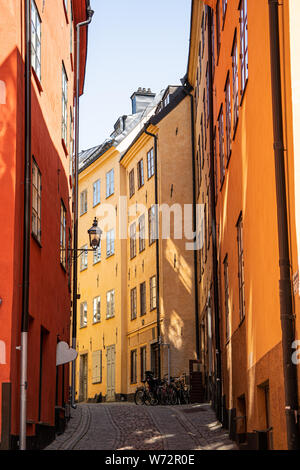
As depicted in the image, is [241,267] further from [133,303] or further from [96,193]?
[96,193]

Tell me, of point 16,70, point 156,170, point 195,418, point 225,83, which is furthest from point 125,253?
point 16,70

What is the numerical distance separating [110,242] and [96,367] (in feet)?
20.1

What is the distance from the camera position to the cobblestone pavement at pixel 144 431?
13.6 metres

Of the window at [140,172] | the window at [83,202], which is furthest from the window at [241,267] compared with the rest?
the window at [83,202]

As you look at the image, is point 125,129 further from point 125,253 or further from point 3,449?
point 3,449

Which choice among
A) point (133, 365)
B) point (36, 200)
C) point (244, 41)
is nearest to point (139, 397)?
point (133, 365)

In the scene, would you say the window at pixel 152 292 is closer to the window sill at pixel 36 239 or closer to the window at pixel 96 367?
the window at pixel 96 367

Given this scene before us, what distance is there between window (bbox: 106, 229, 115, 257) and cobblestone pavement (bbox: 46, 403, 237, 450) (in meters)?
16.1

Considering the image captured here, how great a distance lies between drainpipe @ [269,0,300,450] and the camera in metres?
7.73

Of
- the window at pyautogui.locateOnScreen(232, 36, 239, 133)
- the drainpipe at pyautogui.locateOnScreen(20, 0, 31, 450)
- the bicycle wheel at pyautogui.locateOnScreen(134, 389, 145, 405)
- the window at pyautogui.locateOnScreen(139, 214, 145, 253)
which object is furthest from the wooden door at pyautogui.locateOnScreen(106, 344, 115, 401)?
the drainpipe at pyautogui.locateOnScreen(20, 0, 31, 450)

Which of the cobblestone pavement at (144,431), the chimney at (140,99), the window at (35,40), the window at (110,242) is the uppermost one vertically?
the chimney at (140,99)

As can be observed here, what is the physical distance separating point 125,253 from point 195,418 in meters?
18.4

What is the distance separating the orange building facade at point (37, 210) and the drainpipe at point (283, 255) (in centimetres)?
418
